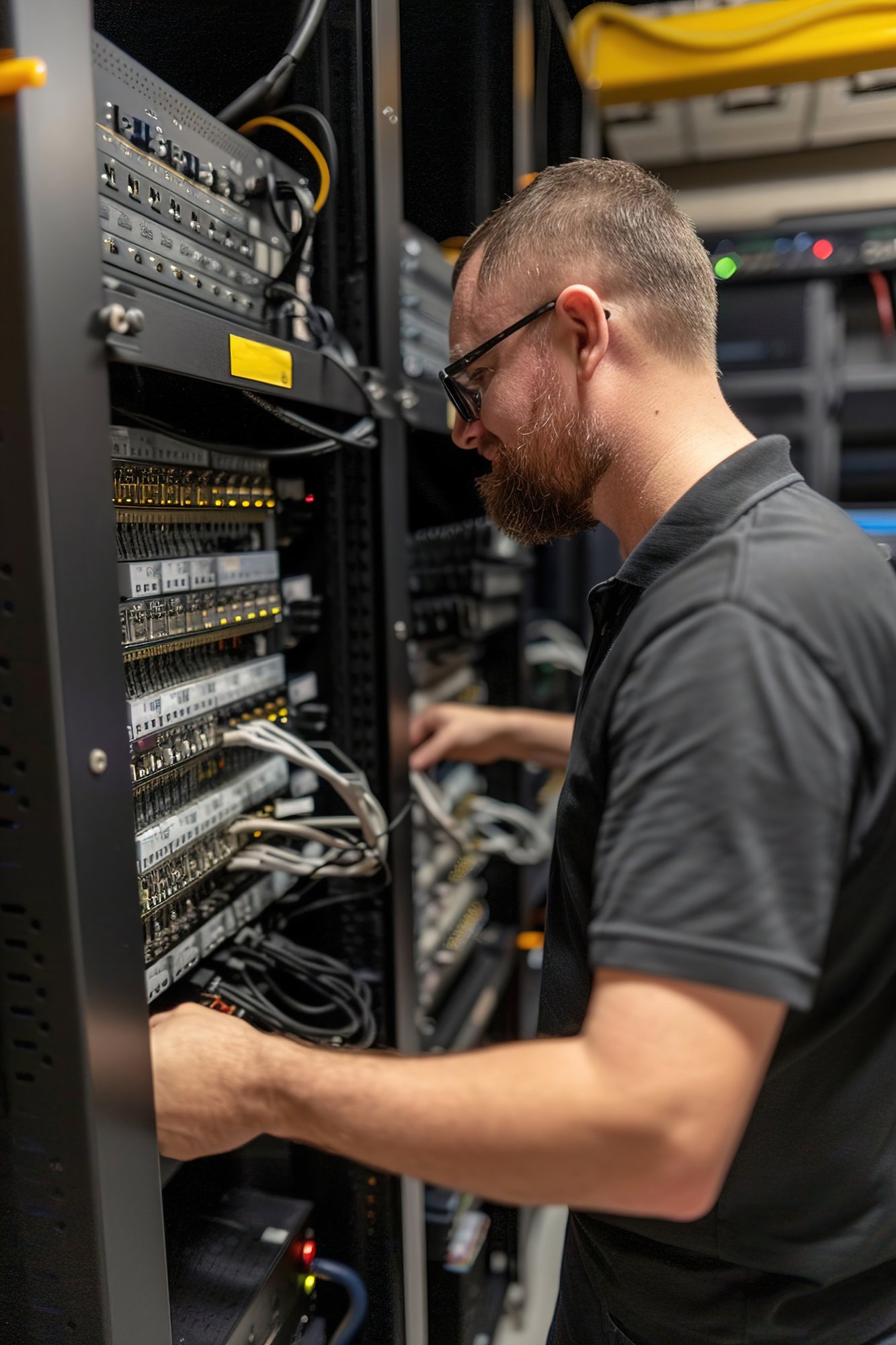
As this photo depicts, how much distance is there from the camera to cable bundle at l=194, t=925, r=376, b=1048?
965 millimetres

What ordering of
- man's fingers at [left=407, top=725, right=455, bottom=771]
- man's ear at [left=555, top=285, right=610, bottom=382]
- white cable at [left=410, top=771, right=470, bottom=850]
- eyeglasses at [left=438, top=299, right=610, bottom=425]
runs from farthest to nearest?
man's fingers at [left=407, top=725, right=455, bottom=771] < white cable at [left=410, top=771, right=470, bottom=850] < eyeglasses at [left=438, top=299, right=610, bottom=425] < man's ear at [left=555, top=285, right=610, bottom=382]

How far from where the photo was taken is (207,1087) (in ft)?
2.37

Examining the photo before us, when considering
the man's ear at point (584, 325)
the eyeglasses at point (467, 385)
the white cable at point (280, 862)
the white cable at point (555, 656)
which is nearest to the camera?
the man's ear at point (584, 325)

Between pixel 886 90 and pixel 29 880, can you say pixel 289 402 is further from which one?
pixel 886 90

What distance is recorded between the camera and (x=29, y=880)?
60cm

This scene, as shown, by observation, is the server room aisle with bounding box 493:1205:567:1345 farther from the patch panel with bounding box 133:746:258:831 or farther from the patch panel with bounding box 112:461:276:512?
the patch panel with bounding box 112:461:276:512

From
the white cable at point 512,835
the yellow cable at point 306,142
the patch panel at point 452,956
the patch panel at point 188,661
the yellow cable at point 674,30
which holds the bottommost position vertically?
the patch panel at point 452,956

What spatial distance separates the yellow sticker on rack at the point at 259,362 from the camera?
784 millimetres

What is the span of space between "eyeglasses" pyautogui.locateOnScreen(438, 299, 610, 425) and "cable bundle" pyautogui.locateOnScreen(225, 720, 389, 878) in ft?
1.37

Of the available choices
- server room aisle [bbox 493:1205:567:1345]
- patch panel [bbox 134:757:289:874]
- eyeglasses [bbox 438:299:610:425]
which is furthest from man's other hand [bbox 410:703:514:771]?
server room aisle [bbox 493:1205:567:1345]

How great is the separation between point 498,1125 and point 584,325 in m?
0.67

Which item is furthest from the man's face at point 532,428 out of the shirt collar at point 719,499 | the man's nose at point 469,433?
the shirt collar at point 719,499

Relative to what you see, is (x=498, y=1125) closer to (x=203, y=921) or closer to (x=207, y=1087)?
(x=207, y=1087)

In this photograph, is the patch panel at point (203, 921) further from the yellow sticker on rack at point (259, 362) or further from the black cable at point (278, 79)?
the black cable at point (278, 79)
